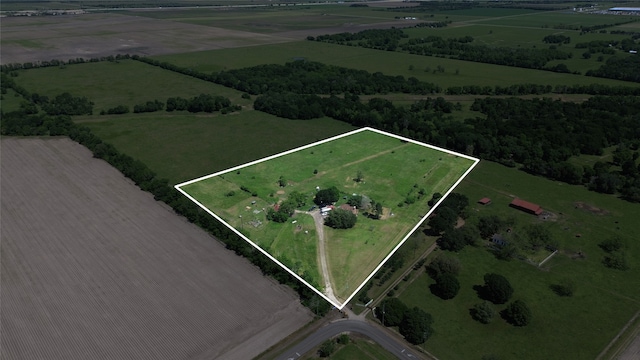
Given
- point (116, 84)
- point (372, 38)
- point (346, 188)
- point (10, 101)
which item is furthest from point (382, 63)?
point (346, 188)

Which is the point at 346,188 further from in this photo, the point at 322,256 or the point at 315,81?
the point at 315,81

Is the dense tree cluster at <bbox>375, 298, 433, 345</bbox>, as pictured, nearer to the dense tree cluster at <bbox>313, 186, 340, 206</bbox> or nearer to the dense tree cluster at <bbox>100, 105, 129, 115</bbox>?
the dense tree cluster at <bbox>313, 186, 340, 206</bbox>

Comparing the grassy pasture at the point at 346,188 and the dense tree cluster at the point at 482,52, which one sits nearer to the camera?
the grassy pasture at the point at 346,188

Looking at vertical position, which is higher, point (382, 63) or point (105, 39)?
point (105, 39)

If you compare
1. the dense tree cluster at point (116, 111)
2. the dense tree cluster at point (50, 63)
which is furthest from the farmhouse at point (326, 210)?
the dense tree cluster at point (50, 63)

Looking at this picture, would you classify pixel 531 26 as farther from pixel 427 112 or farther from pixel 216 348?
pixel 216 348

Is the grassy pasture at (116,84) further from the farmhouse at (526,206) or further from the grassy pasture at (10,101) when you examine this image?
the farmhouse at (526,206)

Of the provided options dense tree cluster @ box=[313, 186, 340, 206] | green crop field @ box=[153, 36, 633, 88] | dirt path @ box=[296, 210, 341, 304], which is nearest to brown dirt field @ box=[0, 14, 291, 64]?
Answer: green crop field @ box=[153, 36, 633, 88]
